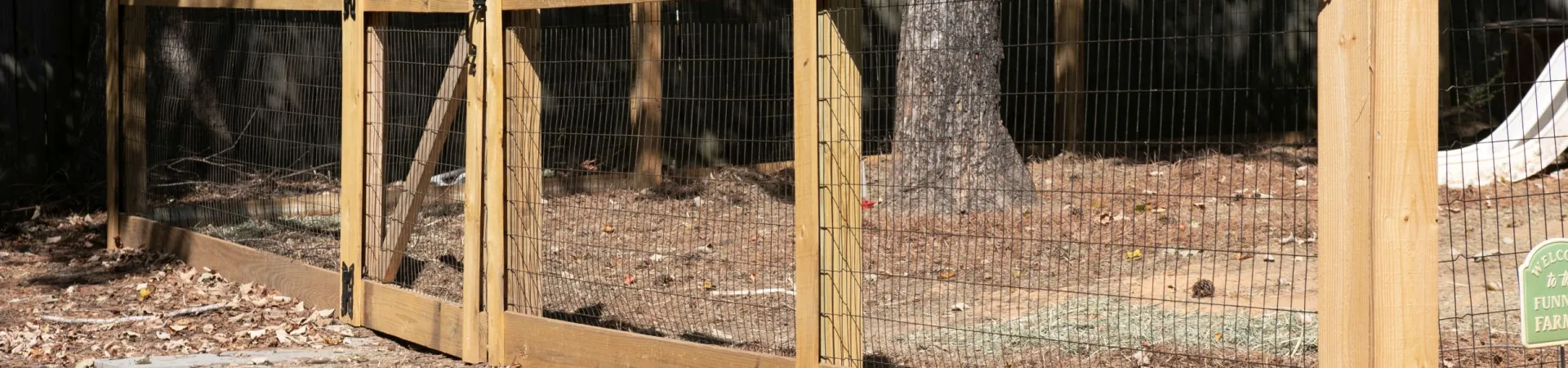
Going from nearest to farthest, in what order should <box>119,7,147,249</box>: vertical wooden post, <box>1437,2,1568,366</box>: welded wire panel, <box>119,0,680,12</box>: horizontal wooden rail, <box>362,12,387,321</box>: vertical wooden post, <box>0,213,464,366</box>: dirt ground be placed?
<box>1437,2,1568,366</box>: welded wire panel, <box>119,0,680,12</box>: horizontal wooden rail, <box>0,213,464,366</box>: dirt ground, <box>362,12,387,321</box>: vertical wooden post, <box>119,7,147,249</box>: vertical wooden post

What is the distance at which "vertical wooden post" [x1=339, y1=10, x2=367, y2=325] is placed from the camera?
6.61 meters

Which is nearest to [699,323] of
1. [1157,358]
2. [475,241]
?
[475,241]

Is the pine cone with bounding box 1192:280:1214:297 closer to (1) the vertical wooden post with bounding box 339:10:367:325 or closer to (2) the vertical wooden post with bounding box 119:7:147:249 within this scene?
(1) the vertical wooden post with bounding box 339:10:367:325

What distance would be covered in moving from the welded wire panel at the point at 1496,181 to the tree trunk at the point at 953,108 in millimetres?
2653

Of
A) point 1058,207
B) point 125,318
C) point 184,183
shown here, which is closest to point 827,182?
point 125,318

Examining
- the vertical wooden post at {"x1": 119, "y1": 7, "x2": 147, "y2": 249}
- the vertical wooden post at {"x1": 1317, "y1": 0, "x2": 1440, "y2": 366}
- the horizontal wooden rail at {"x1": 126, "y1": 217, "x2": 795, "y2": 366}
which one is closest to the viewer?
the vertical wooden post at {"x1": 1317, "y1": 0, "x2": 1440, "y2": 366}

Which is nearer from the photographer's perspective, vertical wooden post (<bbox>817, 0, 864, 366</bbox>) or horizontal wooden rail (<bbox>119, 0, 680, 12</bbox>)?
vertical wooden post (<bbox>817, 0, 864, 366</bbox>)

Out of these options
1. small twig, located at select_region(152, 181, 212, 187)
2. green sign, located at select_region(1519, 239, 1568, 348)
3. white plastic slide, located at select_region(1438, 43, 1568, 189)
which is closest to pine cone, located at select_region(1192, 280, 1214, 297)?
green sign, located at select_region(1519, 239, 1568, 348)

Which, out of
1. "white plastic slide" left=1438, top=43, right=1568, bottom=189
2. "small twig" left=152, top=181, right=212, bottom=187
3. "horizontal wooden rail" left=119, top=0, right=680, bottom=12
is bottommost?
"small twig" left=152, top=181, right=212, bottom=187

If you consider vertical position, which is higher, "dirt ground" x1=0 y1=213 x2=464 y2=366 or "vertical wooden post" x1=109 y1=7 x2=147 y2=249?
"vertical wooden post" x1=109 y1=7 x2=147 y2=249

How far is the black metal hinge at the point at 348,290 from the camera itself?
684cm

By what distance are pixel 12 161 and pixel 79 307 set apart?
10.3 ft

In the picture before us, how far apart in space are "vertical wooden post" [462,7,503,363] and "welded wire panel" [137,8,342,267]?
2003mm

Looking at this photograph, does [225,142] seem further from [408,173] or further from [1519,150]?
[1519,150]
